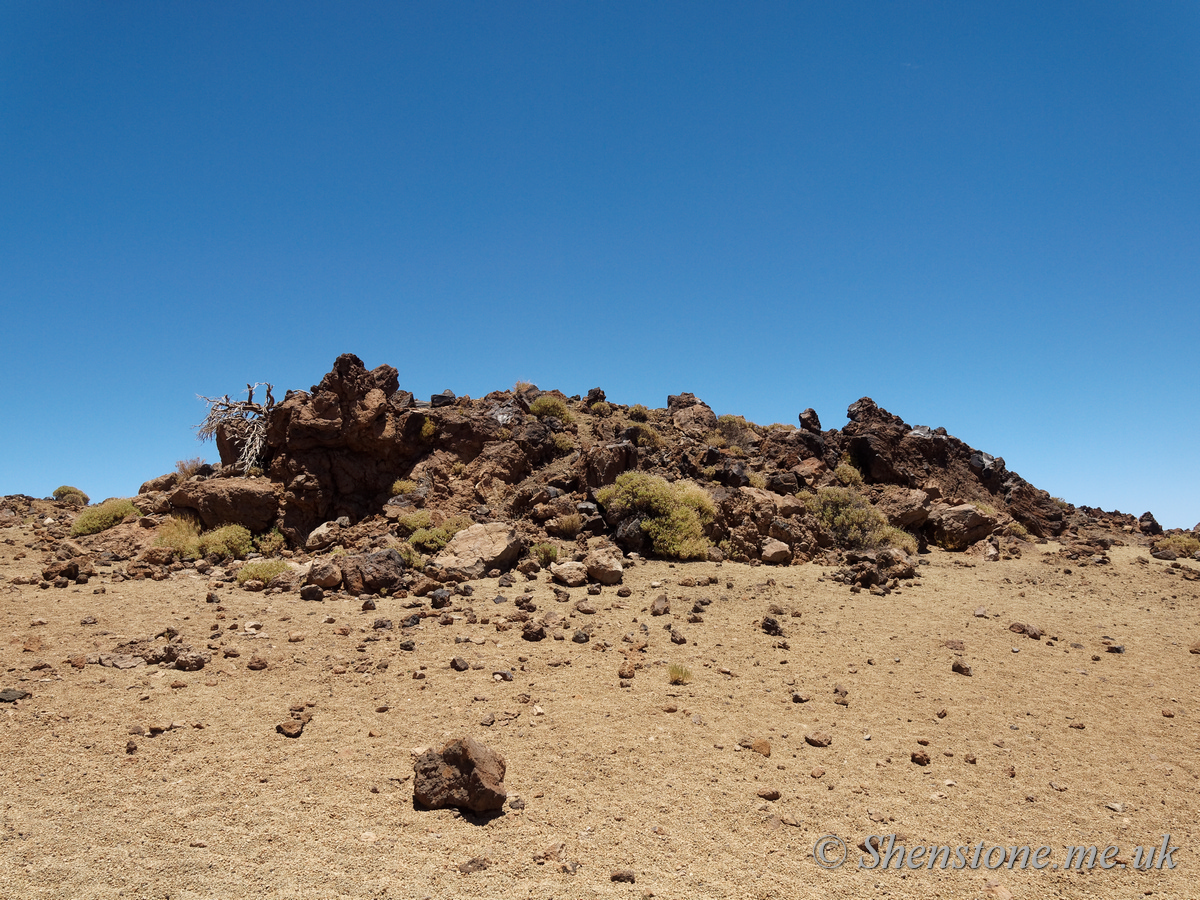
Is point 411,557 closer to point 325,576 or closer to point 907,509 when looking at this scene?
point 325,576

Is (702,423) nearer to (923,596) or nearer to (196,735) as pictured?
(923,596)

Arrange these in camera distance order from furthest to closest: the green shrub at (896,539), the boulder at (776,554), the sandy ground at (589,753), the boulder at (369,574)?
1. the green shrub at (896,539)
2. the boulder at (776,554)
3. the boulder at (369,574)
4. the sandy ground at (589,753)

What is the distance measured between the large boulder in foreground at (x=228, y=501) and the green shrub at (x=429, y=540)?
383 cm

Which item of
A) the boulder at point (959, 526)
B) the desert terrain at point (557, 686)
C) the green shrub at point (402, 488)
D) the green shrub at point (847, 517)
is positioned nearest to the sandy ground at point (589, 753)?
the desert terrain at point (557, 686)

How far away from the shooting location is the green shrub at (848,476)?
18406mm

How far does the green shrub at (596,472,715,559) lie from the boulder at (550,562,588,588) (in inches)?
84.4

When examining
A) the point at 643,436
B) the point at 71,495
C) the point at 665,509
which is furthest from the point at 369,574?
the point at 71,495

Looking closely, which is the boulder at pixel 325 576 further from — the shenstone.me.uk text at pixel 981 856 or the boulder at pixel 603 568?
the shenstone.me.uk text at pixel 981 856

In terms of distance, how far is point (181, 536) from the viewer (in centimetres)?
1319

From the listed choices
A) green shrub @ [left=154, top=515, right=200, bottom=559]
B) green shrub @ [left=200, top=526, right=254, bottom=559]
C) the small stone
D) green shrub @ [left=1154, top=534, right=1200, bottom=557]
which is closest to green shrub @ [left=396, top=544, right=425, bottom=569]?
green shrub @ [left=200, top=526, right=254, bottom=559]

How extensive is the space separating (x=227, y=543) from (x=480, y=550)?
17.8ft

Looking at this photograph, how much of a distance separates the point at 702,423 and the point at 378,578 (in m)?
14.0

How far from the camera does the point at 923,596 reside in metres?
11.9

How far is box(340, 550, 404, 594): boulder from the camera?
10.7 m
